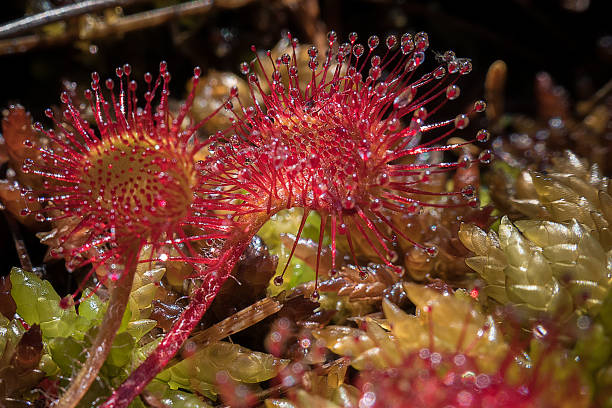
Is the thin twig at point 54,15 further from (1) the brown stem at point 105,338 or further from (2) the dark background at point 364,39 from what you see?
(1) the brown stem at point 105,338

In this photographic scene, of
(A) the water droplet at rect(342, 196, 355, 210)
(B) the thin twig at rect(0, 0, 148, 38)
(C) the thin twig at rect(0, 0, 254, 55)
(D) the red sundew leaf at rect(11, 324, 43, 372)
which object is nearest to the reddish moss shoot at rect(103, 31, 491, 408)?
(A) the water droplet at rect(342, 196, 355, 210)

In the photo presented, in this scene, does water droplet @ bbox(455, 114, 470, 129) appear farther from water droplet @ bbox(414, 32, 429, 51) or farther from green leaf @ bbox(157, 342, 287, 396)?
green leaf @ bbox(157, 342, 287, 396)

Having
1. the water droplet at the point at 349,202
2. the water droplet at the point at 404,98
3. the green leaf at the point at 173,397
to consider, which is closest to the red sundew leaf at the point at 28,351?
the green leaf at the point at 173,397

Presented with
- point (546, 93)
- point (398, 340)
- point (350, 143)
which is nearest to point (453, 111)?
point (546, 93)

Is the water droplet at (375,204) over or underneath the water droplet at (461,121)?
underneath

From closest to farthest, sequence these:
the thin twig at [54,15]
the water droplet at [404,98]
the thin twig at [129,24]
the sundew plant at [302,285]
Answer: the sundew plant at [302,285]
the water droplet at [404,98]
the thin twig at [54,15]
the thin twig at [129,24]

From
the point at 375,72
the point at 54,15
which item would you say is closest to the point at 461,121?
the point at 375,72

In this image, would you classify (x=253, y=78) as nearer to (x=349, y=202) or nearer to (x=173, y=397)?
(x=349, y=202)

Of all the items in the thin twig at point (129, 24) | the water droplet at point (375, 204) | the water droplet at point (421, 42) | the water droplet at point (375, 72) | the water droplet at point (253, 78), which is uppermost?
the thin twig at point (129, 24)

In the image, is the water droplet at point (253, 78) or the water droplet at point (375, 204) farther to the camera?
the water droplet at point (253, 78)
